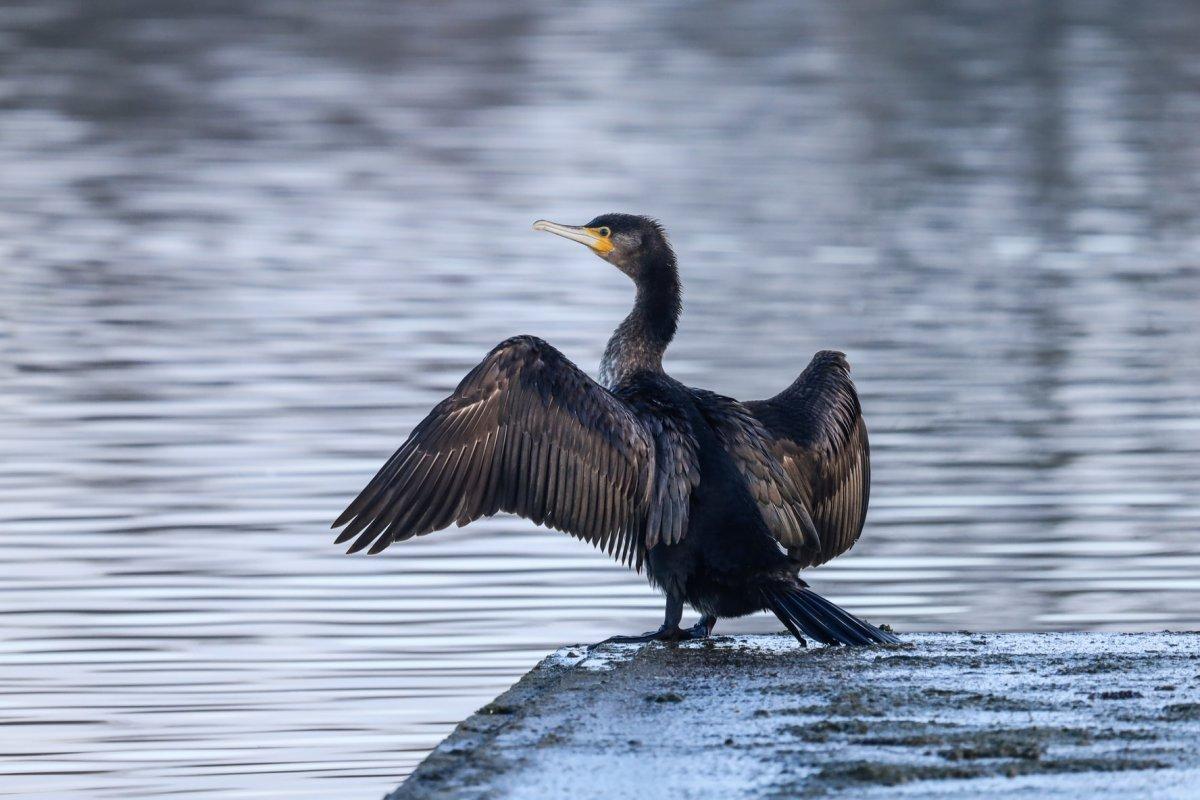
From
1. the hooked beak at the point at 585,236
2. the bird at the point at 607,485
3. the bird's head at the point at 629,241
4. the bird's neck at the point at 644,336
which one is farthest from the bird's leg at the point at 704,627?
the hooked beak at the point at 585,236

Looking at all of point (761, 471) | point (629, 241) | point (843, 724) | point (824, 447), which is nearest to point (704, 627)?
point (761, 471)

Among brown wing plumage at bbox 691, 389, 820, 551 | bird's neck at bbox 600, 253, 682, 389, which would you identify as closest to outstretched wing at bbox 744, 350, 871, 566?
brown wing plumage at bbox 691, 389, 820, 551

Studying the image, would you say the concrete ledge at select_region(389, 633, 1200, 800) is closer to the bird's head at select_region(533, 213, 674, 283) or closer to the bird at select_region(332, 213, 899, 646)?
the bird at select_region(332, 213, 899, 646)

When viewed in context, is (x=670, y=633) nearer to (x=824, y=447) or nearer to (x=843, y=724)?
(x=824, y=447)

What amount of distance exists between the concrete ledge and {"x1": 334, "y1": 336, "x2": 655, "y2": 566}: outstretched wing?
46cm

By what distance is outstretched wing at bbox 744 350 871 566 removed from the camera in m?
6.80

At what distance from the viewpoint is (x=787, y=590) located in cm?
620

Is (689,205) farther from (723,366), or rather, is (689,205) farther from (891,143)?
(723,366)

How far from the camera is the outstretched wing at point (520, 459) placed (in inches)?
246

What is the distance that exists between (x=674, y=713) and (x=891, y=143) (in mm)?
20020

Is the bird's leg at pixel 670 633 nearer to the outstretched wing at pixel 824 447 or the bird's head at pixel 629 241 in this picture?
the outstretched wing at pixel 824 447

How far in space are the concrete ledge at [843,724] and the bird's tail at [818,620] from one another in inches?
2.0

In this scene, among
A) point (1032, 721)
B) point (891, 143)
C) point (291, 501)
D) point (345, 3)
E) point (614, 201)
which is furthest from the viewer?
point (345, 3)

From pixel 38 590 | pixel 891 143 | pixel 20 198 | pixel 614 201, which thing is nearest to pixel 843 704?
pixel 38 590
